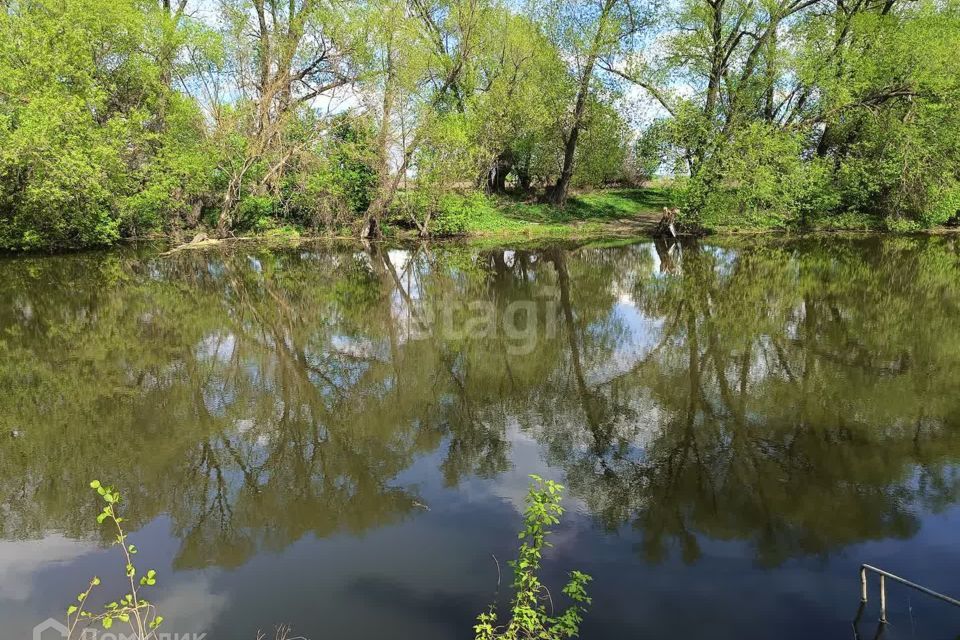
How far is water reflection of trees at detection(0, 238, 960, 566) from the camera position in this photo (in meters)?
5.31

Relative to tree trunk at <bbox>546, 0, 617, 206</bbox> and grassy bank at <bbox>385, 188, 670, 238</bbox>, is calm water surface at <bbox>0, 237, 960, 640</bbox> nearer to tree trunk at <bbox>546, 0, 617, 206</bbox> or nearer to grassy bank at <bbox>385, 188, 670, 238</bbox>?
grassy bank at <bbox>385, 188, 670, 238</bbox>

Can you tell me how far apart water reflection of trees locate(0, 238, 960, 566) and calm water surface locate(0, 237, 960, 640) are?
0.04 m

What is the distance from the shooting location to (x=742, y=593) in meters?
4.16

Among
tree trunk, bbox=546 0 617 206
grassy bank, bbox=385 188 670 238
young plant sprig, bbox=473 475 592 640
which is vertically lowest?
young plant sprig, bbox=473 475 592 640

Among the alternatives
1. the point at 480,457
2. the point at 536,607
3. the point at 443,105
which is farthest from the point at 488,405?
the point at 443,105

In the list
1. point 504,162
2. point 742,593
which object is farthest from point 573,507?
point 504,162

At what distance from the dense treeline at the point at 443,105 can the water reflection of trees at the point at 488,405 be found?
1283 cm

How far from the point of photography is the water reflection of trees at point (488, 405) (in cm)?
531

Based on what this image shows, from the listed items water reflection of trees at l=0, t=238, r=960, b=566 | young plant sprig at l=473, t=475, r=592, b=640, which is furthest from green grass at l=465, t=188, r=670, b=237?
young plant sprig at l=473, t=475, r=592, b=640

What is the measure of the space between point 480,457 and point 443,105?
27778mm

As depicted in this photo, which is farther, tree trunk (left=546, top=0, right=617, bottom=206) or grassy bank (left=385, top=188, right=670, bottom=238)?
grassy bank (left=385, top=188, right=670, bottom=238)

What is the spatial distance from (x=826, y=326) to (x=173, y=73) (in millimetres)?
29848

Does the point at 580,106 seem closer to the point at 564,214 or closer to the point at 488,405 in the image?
the point at 564,214

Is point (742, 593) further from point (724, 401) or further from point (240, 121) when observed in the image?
point (240, 121)
